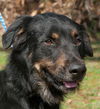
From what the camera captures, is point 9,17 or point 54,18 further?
point 9,17

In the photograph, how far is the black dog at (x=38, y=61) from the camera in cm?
495

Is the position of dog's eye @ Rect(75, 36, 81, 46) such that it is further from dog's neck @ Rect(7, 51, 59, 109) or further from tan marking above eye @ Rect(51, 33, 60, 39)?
dog's neck @ Rect(7, 51, 59, 109)

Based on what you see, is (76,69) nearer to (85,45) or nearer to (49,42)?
(49,42)

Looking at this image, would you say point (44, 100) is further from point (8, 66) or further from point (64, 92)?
point (8, 66)

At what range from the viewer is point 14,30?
16.7 ft

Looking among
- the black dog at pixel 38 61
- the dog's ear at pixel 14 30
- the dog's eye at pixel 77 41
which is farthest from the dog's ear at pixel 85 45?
the dog's ear at pixel 14 30

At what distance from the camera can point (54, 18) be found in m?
5.23

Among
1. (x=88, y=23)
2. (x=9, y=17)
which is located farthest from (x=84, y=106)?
(x=88, y=23)

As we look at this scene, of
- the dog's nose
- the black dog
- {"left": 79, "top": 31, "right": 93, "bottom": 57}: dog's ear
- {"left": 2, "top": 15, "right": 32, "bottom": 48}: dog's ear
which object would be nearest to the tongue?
the black dog

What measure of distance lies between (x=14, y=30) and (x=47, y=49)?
59 cm

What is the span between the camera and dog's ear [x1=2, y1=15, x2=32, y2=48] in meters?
5.02

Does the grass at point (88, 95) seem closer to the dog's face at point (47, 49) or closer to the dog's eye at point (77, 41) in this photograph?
the dog's face at point (47, 49)

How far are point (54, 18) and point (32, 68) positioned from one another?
87 cm

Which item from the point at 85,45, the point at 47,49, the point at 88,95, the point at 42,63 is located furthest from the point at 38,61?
the point at 88,95
